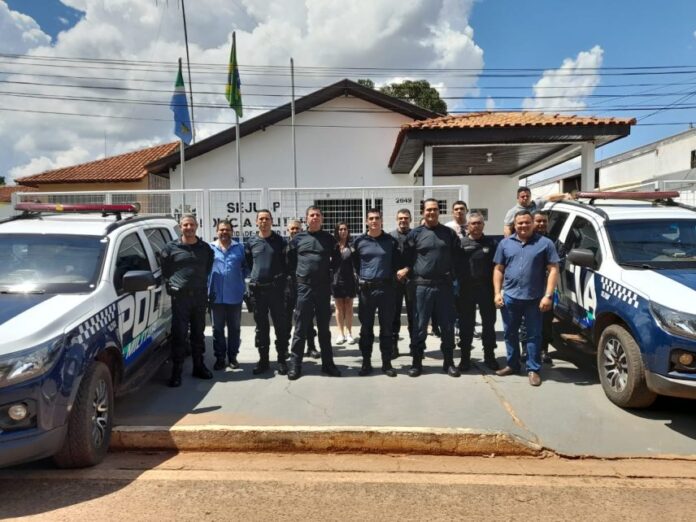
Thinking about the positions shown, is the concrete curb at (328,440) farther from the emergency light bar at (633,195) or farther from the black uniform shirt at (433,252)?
the emergency light bar at (633,195)

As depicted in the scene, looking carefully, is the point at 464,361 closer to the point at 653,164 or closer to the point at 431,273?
the point at 431,273

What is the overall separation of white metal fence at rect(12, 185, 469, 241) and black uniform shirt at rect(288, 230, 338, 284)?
3.34 meters

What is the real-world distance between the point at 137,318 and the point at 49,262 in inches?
35.3

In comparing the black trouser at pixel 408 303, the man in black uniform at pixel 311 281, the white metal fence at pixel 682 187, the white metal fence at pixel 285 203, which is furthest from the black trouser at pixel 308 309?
the white metal fence at pixel 682 187

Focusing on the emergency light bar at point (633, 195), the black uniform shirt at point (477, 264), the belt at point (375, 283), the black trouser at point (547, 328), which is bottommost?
the black trouser at point (547, 328)

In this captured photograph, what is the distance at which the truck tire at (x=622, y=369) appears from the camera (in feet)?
14.7

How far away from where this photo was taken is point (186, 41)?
51.3ft

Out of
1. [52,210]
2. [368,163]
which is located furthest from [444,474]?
[368,163]

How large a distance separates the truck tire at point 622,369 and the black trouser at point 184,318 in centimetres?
407

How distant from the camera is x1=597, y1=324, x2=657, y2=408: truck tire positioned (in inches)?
176

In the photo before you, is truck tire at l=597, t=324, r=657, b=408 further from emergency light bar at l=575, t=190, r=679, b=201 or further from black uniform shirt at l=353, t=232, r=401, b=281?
black uniform shirt at l=353, t=232, r=401, b=281

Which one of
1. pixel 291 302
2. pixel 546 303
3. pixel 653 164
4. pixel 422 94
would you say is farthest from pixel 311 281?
pixel 653 164

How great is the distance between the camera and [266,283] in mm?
5754

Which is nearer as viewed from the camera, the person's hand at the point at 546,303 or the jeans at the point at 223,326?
the person's hand at the point at 546,303
